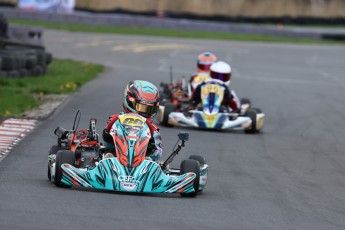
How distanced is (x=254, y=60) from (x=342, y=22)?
21.0 meters

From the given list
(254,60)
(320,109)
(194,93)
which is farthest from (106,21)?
(194,93)

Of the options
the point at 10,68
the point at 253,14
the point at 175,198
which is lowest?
the point at 253,14

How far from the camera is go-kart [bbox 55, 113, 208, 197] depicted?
27.4 feet

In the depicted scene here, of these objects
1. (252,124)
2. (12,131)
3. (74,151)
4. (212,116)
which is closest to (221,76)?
(212,116)

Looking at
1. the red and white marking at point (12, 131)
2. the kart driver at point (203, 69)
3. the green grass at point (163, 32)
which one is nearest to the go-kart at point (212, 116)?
the kart driver at point (203, 69)

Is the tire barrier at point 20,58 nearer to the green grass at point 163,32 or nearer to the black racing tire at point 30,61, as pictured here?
the black racing tire at point 30,61

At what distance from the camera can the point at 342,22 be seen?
51625 mm

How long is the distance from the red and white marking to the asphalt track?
5.1 inches

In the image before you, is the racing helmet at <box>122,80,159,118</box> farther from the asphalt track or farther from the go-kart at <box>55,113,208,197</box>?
the asphalt track

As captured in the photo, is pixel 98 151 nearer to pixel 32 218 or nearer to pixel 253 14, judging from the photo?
pixel 32 218

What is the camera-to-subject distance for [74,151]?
9.43 m

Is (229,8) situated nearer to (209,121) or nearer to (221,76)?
(221,76)

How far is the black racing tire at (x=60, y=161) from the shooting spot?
850 centimetres

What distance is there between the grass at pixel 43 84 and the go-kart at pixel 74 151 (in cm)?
455
